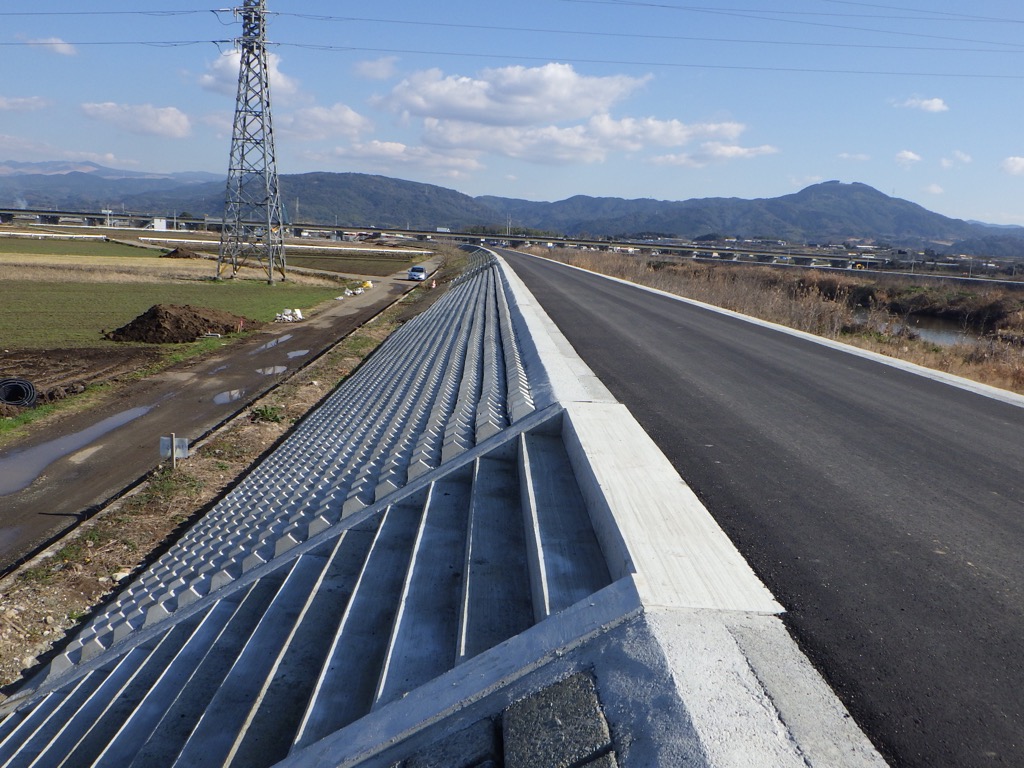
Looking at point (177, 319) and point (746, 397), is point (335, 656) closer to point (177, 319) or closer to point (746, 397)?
point (746, 397)

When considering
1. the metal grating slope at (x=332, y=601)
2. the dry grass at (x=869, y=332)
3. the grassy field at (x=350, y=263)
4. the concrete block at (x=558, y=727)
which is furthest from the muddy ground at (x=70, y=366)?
the grassy field at (x=350, y=263)

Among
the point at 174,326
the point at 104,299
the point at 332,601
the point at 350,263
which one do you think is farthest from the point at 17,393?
the point at 350,263

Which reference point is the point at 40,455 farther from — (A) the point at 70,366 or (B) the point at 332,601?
(B) the point at 332,601

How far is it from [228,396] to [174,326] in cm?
909

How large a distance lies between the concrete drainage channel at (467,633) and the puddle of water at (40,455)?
535 centimetres

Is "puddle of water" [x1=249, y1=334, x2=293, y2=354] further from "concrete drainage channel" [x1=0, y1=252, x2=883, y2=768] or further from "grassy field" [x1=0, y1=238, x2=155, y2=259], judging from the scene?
"grassy field" [x1=0, y1=238, x2=155, y2=259]

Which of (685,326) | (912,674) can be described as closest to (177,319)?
(685,326)

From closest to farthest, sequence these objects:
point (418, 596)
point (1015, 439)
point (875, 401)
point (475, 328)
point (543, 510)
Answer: point (418, 596) < point (543, 510) < point (1015, 439) < point (875, 401) < point (475, 328)

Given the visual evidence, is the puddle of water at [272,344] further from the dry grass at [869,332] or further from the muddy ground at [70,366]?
the dry grass at [869,332]

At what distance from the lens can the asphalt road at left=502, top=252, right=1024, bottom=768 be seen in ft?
9.58

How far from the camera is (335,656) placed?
356cm

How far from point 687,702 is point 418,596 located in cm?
173

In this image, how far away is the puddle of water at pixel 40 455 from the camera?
36.2 ft

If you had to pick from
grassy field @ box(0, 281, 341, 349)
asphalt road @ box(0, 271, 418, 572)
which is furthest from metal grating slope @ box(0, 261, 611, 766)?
grassy field @ box(0, 281, 341, 349)
